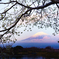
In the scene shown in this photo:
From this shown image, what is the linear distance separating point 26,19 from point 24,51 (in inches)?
67.2

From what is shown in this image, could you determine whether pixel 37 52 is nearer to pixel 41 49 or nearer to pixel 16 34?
pixel 41 49

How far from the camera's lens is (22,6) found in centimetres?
597

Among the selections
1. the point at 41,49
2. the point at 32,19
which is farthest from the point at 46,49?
the point at 32,19

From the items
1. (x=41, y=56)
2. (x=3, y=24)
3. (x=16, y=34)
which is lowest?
(x=41, y=56)

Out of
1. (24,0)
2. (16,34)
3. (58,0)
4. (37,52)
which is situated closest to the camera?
(58,0)

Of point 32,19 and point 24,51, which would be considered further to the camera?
point 24,51

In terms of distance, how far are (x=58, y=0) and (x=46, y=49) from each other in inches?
112

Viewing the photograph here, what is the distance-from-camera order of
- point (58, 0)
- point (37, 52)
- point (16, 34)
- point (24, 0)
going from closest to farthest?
point (58, 0) → point (16, 34) → point (24, 0) → point (37, 52)

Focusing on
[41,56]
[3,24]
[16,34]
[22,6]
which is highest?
[22,6]

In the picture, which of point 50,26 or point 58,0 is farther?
point 50,26

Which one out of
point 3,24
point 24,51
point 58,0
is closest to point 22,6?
point 3,24

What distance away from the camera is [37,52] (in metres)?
6.82

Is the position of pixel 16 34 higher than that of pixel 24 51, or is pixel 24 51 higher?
pixel 16 34

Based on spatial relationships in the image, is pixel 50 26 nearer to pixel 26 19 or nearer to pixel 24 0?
pixel 26 19
